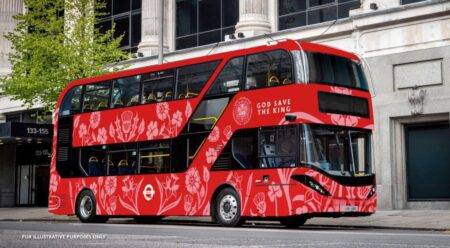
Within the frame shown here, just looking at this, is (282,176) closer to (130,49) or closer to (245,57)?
Result: (245,57)

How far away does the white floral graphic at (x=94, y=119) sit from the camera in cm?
2102

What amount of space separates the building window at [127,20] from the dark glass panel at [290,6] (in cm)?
794

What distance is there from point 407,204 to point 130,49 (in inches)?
Result: 610

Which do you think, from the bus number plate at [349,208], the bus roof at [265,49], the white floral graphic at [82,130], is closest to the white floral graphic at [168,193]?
the bus roof at [265,49]

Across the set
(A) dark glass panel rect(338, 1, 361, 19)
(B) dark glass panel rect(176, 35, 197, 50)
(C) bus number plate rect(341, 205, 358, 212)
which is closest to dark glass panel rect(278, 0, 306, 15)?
(A) dark glass panel rect(338, 1, 361, 19)

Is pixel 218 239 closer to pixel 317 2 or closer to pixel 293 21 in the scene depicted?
pixel 317 2

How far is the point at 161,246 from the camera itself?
8.97 m

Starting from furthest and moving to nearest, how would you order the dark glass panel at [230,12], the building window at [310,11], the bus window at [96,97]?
the dark glass panel at [230,12]
the building window at [310,11]
the bus window at [96,97]

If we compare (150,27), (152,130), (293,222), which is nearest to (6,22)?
(150,27)

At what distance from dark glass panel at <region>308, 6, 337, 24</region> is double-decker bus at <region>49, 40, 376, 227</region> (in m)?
8.55

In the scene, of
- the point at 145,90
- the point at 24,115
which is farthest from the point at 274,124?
the point at 24,115

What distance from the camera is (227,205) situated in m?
17.4

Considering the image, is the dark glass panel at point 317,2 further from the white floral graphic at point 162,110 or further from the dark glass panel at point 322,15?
the white floral graphic at point 162,110

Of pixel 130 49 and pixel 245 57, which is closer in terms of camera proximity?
pixel 245 57
